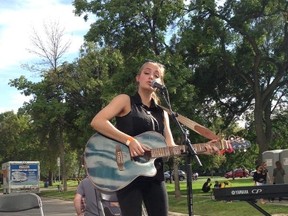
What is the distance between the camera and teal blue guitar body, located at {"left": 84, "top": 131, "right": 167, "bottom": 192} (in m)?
3.89

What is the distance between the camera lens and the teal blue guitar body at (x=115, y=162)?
12.8 ft

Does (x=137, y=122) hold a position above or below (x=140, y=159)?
above

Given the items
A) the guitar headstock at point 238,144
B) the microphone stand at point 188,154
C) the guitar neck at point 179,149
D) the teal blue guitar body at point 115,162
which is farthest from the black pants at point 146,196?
the guitar headstock at point 238,144

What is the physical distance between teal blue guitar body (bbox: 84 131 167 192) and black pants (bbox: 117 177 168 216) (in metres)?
0.05

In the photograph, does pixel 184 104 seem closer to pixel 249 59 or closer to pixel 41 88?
pixel 249 59

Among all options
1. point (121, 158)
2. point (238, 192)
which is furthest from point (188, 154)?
point (238, 192)

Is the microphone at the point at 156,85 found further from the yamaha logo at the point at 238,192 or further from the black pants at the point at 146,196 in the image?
the yamaha logo at the point at 238,192

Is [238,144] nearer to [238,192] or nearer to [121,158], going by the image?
[238,192]

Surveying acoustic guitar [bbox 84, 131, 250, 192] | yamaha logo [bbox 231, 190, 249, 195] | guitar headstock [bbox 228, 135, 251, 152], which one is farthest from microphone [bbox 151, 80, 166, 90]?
yamaha logo [bbox 231, 190, 249, 195]

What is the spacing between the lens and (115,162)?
4.03m

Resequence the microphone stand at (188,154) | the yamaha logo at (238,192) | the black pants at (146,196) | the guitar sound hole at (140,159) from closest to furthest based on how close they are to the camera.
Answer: the black pants at (146,196) → the guitar sound hole at (140,159) → the microphone stand at (188,154) → the yamaha logo at (238,192)

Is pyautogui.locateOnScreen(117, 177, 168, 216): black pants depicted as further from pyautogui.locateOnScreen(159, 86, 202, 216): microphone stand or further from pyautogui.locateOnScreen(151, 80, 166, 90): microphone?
pyautogui.locateOnScreen(151, 80, 166, 90): microphone

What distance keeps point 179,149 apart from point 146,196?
0.47 metres

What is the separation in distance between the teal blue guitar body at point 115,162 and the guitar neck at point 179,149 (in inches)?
2.2
